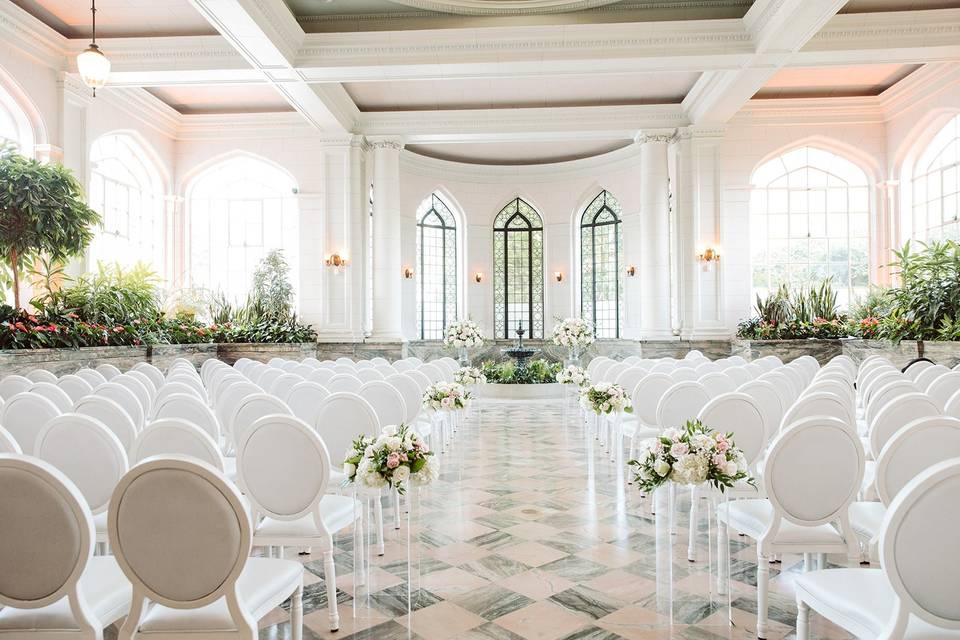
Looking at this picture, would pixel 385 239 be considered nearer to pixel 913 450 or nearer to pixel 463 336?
pixel 463 336

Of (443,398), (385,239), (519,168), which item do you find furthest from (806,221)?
(443,398)

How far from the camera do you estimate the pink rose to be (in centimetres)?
286

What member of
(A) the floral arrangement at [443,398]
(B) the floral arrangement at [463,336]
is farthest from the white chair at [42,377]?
(B) the floral arrangement at [463,336]

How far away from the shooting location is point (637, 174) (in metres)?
14.9

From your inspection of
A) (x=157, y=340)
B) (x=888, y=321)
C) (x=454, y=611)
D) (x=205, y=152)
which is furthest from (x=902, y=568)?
(x=205, y=152)

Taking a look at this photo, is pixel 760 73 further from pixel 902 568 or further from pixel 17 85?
pixel 17 85

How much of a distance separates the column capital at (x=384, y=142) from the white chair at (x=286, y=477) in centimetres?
1065

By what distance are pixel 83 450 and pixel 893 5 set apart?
1044cm

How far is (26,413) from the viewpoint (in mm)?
3320

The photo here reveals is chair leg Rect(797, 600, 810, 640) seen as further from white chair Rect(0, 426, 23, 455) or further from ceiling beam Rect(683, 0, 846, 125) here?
ceiling beam Rect(683, 0, 846, 125)

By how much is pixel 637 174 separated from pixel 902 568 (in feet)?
46.1

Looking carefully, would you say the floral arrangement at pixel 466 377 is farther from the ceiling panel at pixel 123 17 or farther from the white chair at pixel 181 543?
the ceiling panel at pixel 123 17

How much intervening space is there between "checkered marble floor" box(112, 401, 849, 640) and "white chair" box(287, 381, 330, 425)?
94 cm

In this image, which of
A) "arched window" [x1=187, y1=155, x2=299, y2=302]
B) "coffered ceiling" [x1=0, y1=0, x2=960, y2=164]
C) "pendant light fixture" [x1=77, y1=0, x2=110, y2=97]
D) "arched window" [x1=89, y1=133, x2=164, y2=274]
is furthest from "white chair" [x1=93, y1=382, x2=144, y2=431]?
"arched window" [x1=187, y1=155, x2=299, y2=302]
